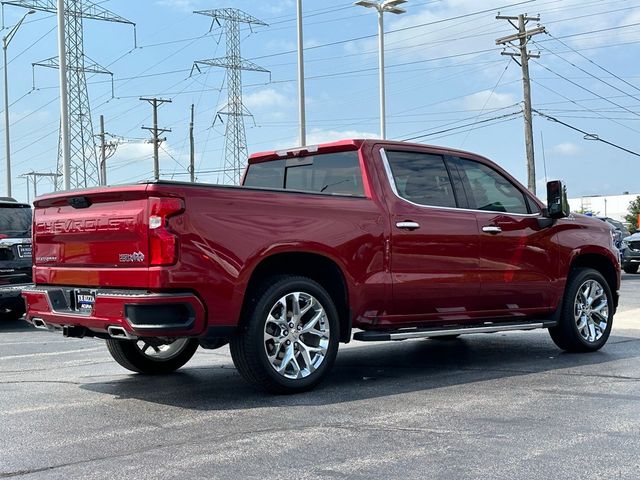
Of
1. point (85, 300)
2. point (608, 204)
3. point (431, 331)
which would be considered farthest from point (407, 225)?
point (608, 204)

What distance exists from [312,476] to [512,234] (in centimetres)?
415

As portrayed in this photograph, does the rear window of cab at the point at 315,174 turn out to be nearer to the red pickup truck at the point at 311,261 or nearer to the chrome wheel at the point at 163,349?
the red pickup truck at the point at 311,261

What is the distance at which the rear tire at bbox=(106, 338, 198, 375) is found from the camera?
6.89 meters

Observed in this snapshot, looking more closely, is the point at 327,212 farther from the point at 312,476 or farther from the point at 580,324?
the point at 580,324

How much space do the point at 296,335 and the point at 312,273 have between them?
0.59 metres

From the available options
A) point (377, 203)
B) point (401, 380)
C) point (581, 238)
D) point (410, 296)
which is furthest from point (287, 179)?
point (581, 238)

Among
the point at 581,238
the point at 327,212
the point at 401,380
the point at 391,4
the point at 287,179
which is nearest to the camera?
the point at 327,212

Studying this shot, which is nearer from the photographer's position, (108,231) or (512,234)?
(108,231)

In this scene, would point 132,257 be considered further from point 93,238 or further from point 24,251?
point 24,251

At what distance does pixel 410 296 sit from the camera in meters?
6.59

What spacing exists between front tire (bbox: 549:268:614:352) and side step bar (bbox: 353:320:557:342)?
1.30ft

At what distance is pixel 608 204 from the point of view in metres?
98.4

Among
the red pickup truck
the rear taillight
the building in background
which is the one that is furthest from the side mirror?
the building in background

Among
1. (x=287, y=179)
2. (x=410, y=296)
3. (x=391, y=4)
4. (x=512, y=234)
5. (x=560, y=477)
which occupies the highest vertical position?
(x=391, y=4)
